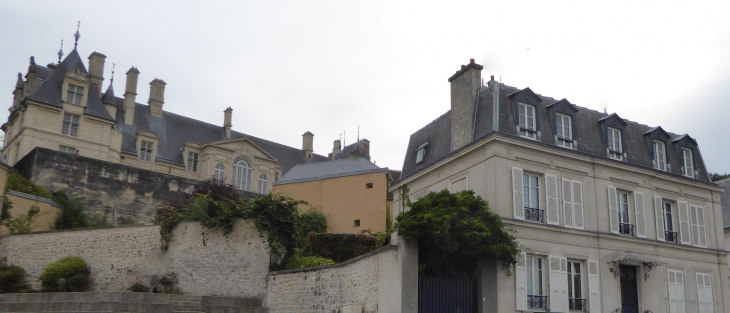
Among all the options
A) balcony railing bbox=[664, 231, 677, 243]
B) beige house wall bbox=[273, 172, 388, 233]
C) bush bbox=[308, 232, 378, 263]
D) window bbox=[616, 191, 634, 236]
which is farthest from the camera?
beige house wall bbox=[273, 172, 388, 233]

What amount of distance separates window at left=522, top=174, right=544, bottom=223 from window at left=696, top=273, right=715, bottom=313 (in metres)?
5.64

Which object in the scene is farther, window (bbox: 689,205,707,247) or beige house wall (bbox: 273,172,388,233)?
beige house wall (bbox: 273,172,388,233)

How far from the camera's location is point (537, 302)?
14977mm

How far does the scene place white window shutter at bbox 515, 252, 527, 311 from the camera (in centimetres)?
1460

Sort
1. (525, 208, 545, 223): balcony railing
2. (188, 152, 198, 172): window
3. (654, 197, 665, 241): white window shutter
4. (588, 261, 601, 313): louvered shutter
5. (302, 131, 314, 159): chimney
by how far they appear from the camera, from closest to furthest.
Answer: (525, 208, 545, 223): balcony railing, (588, 261, 601, 313): louvered shutter, (654, 197, 665, 241): white window shutter, (188, 152, 198, 172): window, (302, 131, 314, 159): chimney

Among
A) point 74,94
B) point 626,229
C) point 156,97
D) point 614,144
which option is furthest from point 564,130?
point 156,97

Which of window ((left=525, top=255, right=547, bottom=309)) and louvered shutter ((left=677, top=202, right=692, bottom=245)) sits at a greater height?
louvered shutter ((left=677, top=202, right=692, bottom=245))

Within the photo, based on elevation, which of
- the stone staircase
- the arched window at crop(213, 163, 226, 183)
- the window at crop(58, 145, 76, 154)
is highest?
the arched window at crop(213, 163, 226, 183)

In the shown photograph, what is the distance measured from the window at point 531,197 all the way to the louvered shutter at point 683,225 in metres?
5.08

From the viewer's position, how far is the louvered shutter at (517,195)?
15.2 metres

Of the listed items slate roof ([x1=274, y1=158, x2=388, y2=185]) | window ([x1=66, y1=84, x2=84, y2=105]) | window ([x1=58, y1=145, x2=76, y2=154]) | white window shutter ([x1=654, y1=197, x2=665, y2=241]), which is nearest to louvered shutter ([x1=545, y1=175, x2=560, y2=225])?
white window shutter ([x1=654, y1=197, x2=665, y2=241])

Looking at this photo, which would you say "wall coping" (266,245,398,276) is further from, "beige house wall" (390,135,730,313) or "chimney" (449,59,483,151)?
"chimney" (449,59,483,151)

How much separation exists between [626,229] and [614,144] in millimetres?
2377

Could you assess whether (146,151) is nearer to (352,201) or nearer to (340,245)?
(352,201)
